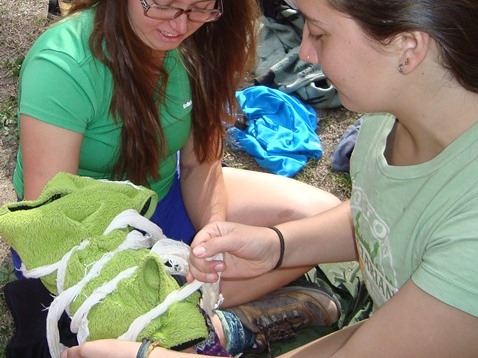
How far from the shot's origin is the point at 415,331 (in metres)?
1.34

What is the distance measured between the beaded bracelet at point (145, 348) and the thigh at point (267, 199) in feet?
3.06

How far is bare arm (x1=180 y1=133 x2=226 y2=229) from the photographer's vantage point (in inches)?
93.8

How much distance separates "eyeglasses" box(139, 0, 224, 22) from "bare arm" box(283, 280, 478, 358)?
3.24ft

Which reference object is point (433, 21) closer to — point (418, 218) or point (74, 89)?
point (418, 218)

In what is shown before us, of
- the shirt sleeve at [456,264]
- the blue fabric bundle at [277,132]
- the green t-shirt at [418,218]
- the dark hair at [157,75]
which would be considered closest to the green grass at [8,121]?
the blue fabric bundle at [277,132]

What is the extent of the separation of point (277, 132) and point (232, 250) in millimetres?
1836

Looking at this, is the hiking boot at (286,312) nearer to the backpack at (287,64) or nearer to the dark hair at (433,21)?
the dark hair at (433,21)

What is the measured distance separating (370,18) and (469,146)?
1.09 feet

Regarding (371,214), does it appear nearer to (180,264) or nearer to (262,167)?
(180,264)

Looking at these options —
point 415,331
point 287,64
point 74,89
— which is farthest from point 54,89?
point 287,64

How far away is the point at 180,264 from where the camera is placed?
1.66 metres

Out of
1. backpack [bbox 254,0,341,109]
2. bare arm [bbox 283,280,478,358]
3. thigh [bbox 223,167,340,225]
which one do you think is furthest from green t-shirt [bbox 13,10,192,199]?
backpack [bbox 254,0,341,109]

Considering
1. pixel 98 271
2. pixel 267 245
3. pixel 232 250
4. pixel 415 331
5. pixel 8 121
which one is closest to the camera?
pixel 415 331

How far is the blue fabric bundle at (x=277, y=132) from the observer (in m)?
3.33
